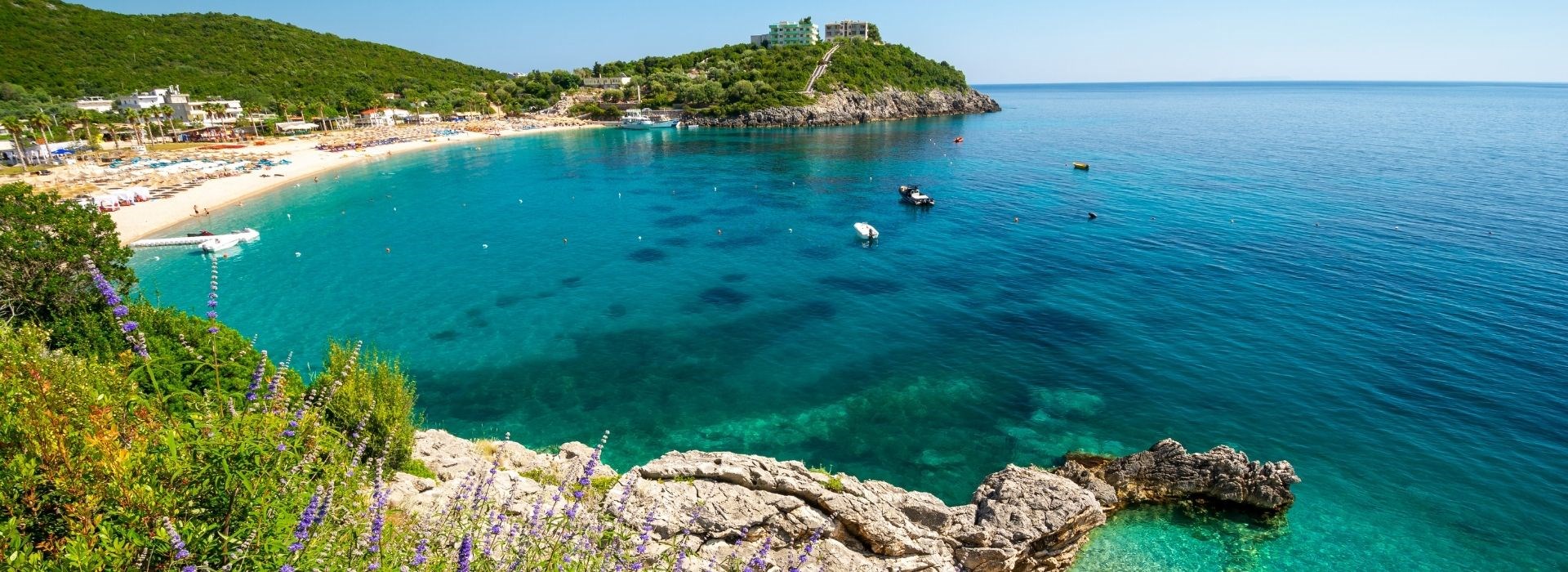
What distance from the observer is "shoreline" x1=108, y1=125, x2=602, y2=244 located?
A: 62.0m

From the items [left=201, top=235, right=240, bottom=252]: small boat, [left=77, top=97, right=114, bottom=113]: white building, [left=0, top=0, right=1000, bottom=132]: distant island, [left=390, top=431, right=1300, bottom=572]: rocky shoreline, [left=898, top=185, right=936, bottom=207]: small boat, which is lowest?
[left=390, top=431, right=1300, bottom=572]: rocky shoreline

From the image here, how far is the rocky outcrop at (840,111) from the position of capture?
164500mm

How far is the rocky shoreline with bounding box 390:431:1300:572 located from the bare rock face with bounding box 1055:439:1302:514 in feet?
0.14

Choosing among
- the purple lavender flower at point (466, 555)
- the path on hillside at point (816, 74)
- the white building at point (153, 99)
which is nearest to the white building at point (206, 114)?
the white building at point (153, 99)

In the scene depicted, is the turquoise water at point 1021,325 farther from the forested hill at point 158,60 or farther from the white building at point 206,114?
the forested hill at point 158,60

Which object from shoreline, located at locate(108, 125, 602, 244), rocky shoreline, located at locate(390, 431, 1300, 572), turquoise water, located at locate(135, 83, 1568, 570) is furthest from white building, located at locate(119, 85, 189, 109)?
rocky shoreline, located at locate(390, 431, 1300, 572)

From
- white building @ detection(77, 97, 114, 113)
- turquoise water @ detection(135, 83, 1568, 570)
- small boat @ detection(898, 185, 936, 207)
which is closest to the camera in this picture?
turquoise water @ detection(135, 83, 1568, 570)

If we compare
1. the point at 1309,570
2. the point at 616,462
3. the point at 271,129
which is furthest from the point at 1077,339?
the point at 271,129

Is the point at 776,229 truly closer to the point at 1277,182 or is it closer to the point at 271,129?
the point at 1277,182

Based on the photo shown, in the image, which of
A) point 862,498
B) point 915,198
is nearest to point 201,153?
point 915,198

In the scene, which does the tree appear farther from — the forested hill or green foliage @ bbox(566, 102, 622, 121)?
green foliage @ bbox(566, 102, 622, 121)

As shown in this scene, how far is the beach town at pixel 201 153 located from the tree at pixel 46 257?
2921cm

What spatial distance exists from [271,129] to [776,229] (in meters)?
119

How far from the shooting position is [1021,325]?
136 ft
